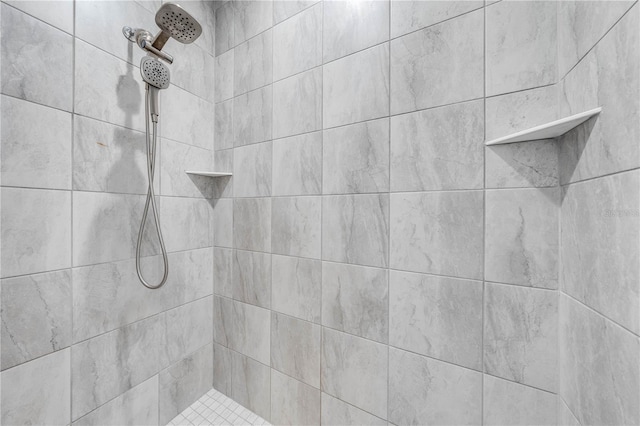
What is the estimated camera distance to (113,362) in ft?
3.31

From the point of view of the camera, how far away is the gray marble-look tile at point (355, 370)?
96cm

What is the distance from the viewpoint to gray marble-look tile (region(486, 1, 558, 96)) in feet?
2.36

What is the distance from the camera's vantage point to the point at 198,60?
1360 millimetres

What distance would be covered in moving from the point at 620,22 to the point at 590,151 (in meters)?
0.25

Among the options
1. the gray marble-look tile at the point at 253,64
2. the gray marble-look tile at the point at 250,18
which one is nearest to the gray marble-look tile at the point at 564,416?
the gray marble-look tile at the point at 253,64

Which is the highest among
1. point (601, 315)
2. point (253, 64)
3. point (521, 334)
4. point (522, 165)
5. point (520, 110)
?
point (253, 64)

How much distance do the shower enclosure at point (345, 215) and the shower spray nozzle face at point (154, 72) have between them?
0.01m

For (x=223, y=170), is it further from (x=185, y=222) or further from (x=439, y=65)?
(x=439, y=65)

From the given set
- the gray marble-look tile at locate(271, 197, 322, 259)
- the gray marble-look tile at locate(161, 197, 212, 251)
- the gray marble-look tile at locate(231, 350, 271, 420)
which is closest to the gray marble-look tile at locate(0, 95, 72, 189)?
the gray marble-look tile at locate(161, 197, 212, 251)

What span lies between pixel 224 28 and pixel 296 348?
1737 millimetres

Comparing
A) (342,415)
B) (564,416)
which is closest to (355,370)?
(342,415)

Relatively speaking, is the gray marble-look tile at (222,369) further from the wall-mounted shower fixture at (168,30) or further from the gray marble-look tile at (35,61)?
the wall-mounted shower fixture at (168,30)

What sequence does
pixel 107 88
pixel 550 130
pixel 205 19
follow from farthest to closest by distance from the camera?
pixel 205 19, pixel 107 88, pixel 550 130

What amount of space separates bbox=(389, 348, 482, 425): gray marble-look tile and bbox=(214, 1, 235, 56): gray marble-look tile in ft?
5.65
